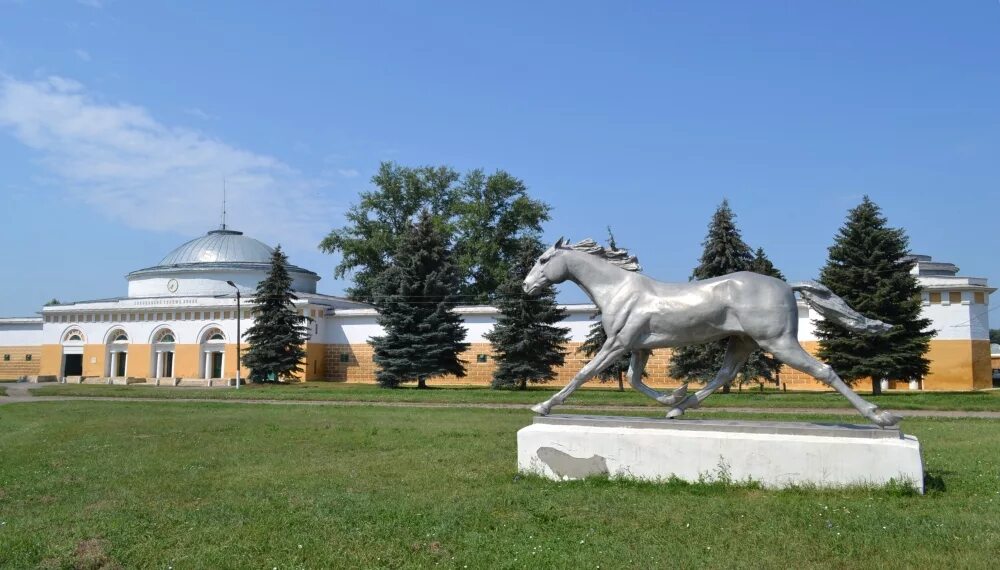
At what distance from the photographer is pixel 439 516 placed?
6.28 metres

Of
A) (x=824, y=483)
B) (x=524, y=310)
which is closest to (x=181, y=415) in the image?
(x=824, y=483)

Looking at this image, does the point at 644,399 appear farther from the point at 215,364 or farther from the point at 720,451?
the point at 215,364

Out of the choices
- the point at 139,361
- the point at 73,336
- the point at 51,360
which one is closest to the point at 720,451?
the point at 139,361

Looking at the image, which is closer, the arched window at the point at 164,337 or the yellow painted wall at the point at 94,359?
the arched window at the point at 164,337

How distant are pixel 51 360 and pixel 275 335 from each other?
73.8 ft

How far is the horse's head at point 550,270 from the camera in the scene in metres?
8.92

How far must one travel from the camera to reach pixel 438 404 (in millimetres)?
23828

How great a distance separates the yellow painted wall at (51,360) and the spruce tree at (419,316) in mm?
28839

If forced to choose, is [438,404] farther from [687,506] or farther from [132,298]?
[132,298]

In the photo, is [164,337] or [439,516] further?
[164,337]

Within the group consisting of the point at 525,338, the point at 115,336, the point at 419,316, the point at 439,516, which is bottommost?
the point at 439,516

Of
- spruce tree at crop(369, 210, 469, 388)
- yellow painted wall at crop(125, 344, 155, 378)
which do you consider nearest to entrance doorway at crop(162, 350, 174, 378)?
yellow painted wall at crop(125, 344, 155, 378)

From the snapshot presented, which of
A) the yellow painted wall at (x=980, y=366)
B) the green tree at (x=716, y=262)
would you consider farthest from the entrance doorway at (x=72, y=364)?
the yellow painted wall at (x=980, y=366)

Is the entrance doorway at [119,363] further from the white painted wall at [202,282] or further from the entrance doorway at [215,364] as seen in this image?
the entrance doorway at [215,364]
